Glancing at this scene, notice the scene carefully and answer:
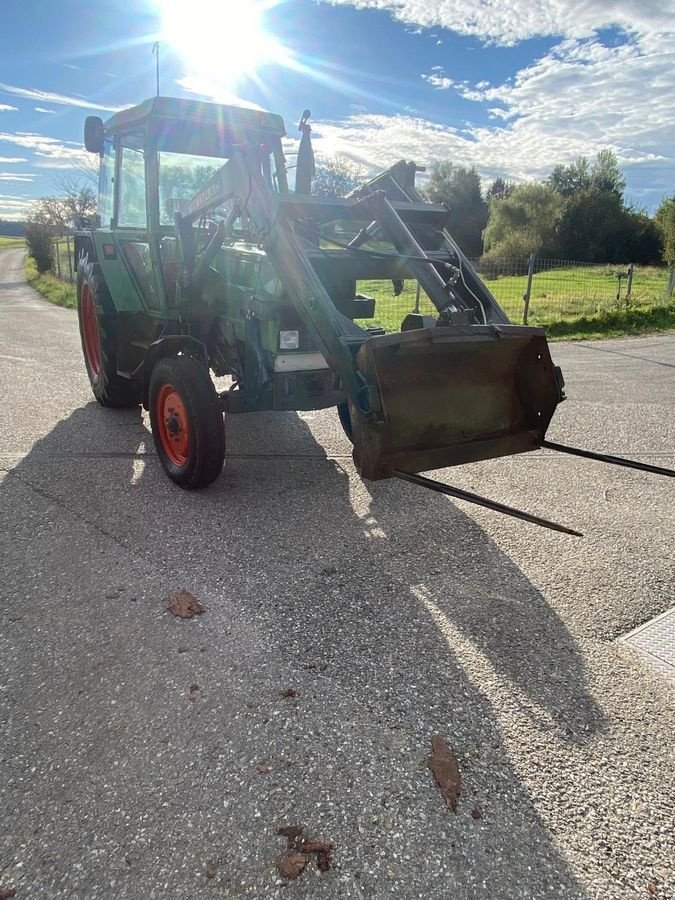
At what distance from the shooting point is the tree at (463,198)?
53.4 metres

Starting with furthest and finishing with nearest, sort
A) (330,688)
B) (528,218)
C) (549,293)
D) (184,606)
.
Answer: (528,218)
(549,293)
(184,606)
(330,688)

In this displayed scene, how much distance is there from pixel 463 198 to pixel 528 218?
951 cm

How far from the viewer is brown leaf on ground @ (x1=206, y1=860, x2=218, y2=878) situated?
5.72 ft

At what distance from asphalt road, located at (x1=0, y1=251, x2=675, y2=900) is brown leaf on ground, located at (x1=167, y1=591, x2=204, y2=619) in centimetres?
6

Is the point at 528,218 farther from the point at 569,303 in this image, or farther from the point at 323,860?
the point at 323,860

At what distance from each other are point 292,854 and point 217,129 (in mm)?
5225

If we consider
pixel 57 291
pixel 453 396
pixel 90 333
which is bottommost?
pixel 453 396

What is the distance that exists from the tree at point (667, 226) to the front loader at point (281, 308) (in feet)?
131

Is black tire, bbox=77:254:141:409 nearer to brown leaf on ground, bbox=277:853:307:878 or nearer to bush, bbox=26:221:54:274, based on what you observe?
brown leaf on ground, bbox=277:853:307:878

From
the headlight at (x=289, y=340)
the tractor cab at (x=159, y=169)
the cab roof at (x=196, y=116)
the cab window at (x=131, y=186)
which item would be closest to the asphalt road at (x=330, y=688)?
the headlight at (x=289, y=340)

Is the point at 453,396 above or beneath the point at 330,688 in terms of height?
above

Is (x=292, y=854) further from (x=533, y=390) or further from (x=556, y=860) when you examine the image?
(x=533, y=390)

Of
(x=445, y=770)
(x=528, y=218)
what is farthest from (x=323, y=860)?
(x=528, y=218)

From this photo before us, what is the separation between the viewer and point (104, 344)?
6043 mm
